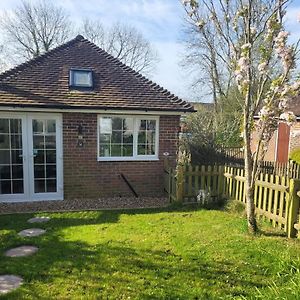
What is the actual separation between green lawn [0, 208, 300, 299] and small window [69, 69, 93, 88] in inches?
194

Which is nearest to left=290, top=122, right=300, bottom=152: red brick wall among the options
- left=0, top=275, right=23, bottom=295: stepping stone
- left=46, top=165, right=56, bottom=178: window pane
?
left=46, top=165, right=56, bottom=178: window pane

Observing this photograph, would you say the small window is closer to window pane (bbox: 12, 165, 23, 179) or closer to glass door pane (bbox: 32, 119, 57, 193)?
glass door pane (bbox: 32, 119, 57, 193)

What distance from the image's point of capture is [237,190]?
8016 mm

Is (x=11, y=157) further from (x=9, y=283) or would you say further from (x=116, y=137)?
(x=9, y=283)

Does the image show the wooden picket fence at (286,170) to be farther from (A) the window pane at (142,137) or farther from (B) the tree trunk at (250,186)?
(B) the tree trunk at (250,186)

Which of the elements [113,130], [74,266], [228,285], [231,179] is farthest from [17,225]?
[231,179]

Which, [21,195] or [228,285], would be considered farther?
[21,195]

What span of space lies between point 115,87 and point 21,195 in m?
4.55

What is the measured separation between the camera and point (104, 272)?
14.3 ft

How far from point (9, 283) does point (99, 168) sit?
581 cm

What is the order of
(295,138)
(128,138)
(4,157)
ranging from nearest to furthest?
(4,157) < (128,138) < (295,138)

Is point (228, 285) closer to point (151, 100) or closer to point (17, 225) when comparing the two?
point (17, 225)

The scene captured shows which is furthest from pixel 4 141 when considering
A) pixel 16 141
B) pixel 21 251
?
pixel 21 251

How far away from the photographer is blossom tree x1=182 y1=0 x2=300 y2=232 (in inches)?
200
